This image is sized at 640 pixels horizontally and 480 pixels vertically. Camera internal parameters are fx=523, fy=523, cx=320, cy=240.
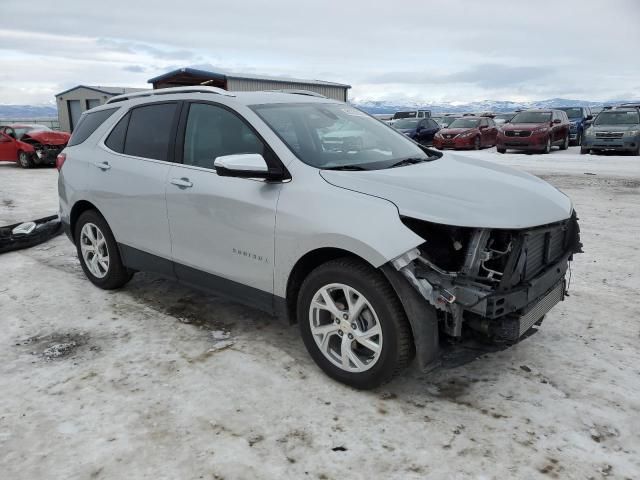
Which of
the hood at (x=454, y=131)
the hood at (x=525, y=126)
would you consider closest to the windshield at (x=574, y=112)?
the hood at (x=454, y=131)

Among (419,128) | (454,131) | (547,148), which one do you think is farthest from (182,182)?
(419,128)

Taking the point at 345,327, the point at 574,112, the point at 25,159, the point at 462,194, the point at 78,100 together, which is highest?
the point at 78,100

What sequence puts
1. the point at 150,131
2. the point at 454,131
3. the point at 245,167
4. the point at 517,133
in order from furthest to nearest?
1. the point at 454,131
2. the point at 517,133
3. the point at 150,131
4. the point at 245,167

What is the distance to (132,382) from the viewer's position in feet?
10.8

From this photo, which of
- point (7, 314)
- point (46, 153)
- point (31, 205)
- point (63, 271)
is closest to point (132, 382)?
point (7, 314)

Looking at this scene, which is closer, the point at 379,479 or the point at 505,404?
the point at 379,479

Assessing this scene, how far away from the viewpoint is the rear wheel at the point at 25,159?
54.6 ft

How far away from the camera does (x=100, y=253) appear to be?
16.2ft

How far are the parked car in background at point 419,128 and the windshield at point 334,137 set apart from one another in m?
20.5

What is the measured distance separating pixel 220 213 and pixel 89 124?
92.6 inches

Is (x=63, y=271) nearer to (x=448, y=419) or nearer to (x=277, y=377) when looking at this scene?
(x=277, y=377)

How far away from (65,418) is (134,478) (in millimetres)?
742

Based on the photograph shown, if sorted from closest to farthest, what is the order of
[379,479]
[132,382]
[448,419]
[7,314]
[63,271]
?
[379,479] → [448,419] → [132,382] → [7,314] → [63,271]

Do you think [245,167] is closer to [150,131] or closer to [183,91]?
[183,91]
